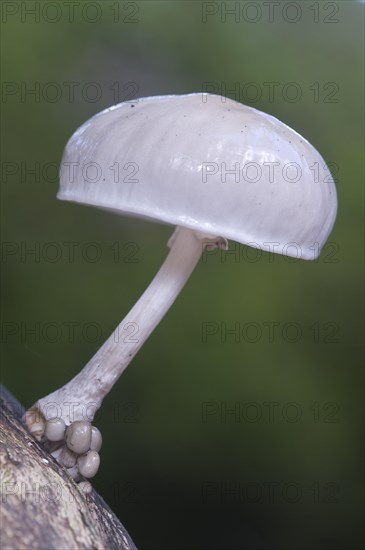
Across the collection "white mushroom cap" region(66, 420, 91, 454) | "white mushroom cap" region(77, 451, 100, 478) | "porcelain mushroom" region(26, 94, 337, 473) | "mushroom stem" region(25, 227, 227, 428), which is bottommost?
"white mushroom cap" region(77, 451, 100, 478)

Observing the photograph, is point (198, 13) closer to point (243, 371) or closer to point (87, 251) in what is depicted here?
point (87, 251)

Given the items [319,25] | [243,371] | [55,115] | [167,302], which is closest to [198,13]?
[319,25]

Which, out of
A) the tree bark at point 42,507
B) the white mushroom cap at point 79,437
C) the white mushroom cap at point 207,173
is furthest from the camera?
the white mushroom cap at point 79,437

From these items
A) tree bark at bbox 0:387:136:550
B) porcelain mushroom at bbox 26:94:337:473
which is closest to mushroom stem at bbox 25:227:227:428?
porcelain mushroom at bbox 26:94:337:473

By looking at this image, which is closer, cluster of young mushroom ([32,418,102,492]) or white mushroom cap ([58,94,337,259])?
white mushroom cap ([58,94,337,259])

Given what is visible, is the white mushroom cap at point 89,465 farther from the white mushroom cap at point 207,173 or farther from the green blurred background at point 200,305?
the green blurred background at point 200,305

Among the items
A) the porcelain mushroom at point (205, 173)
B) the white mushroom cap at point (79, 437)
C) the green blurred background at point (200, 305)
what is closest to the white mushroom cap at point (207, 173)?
the porcelain mushroom at point (205, 173)

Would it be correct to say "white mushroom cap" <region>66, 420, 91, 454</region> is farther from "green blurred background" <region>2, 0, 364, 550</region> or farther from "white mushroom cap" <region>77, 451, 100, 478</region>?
"green blurred background" <region>2, 0, 364, 550</region>
